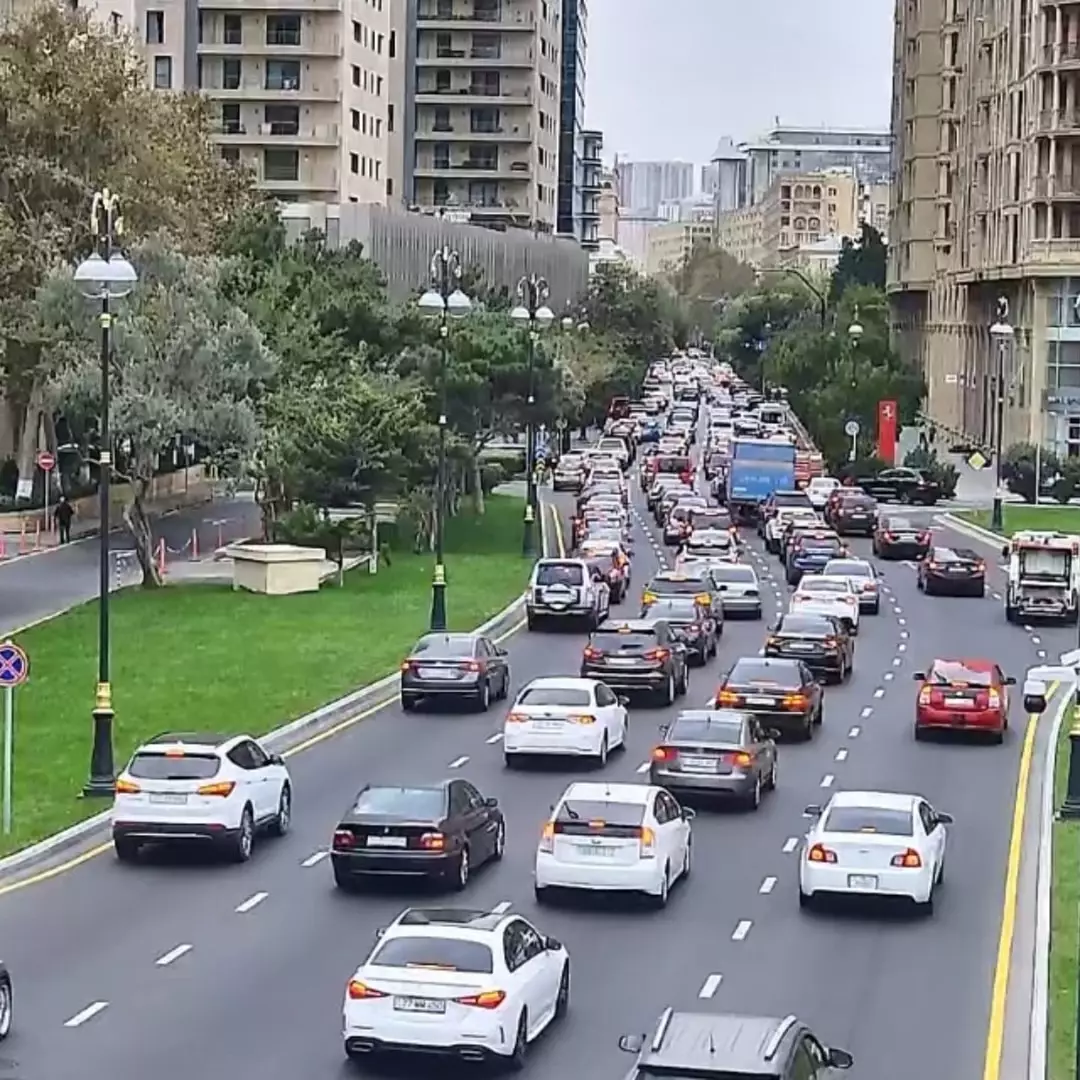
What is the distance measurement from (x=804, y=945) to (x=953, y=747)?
575 inches

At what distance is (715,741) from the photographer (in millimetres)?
31562

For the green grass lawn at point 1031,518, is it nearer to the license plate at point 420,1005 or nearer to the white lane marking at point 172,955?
the white lane marking at point 172,955

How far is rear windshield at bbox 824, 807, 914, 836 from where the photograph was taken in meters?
25.7

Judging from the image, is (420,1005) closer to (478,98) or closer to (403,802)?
(403,802)

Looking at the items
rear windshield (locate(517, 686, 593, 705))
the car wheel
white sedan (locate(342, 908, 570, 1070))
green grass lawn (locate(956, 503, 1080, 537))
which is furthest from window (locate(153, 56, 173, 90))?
white sedan (locate(342, 908, 570, 1070))

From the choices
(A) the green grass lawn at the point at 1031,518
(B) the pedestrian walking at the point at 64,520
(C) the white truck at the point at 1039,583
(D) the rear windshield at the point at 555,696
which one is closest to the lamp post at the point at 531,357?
(B) the pedestrian walking at the point at 64,520

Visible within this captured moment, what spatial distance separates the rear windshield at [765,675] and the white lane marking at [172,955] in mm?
15413

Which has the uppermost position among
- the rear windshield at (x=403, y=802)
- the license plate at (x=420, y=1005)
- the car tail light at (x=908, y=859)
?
the rear windshield at (x=403, y=802)

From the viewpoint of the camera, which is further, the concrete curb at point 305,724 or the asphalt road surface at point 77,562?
the asphalt road surface at point 77,562

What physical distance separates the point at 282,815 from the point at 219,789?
2.39 metres

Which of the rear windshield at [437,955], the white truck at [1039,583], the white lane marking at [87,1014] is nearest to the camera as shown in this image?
the rear windshield at [437,955]

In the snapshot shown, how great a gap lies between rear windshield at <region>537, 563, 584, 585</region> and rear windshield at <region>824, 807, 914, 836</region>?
27.7 m

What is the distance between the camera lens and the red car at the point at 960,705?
38625 mm

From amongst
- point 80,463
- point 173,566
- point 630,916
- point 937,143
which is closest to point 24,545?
point 173,566
